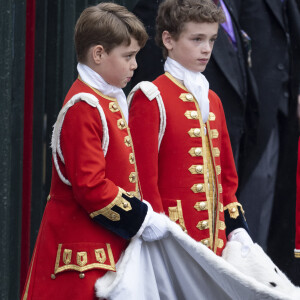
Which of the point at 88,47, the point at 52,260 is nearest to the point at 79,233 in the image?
the point at 52,260

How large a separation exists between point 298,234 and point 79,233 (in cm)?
196

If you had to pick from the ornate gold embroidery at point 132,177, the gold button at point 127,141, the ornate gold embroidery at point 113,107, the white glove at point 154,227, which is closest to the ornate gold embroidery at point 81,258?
the white glove at point 154,227

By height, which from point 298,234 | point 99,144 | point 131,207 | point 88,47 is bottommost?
point 298,234

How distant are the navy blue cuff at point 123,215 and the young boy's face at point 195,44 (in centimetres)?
76

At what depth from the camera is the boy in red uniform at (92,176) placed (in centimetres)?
332

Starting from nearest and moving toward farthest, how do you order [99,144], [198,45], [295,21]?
[99,144] → [198,45] → [295,21]

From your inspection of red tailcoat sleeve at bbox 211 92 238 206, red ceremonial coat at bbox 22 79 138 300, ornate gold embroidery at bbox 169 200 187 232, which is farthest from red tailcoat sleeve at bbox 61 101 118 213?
red tailcoat sleeve at bbox 211 92 238 206

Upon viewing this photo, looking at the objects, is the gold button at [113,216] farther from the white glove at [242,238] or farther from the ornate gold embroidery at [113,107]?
the white glove at [242,238]

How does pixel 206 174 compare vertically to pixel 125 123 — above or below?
below

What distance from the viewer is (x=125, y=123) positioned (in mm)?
3510

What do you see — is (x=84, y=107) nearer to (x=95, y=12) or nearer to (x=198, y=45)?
(x=95, y=12)

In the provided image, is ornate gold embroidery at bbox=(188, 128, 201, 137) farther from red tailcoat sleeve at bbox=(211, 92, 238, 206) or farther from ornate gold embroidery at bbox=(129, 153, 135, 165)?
ornate gold embroidery at bbox=(129, 153, 135, 165)

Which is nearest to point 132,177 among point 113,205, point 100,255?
point 113,205

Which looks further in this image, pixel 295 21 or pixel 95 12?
pixel 295 21
